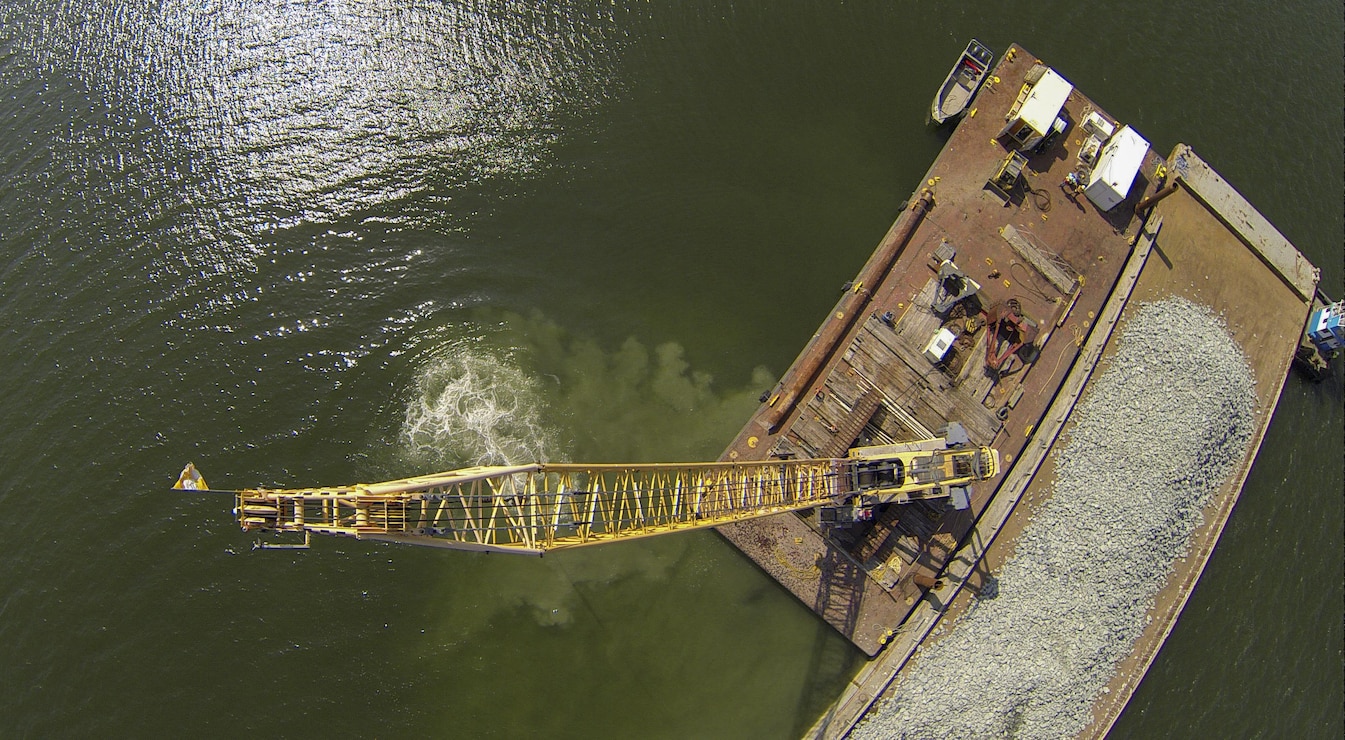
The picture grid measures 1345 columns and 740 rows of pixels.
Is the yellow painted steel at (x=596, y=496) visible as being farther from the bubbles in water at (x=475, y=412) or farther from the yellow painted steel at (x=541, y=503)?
the bubbles in water at (x=475, y=412)

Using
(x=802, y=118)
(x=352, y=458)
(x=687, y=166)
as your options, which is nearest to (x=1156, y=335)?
(x=802, y=118)

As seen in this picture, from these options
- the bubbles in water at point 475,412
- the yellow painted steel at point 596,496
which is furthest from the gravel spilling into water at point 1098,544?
the bubbles in water at point 475,412

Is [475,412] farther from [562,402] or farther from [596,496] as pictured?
[596,496]

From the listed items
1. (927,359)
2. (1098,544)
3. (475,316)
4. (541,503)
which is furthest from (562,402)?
(1098,544)

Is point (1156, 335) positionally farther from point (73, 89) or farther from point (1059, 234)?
point (73, 89)

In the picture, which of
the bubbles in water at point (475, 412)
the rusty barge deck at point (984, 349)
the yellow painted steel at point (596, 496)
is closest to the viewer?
the yellow painted steel at point (596, 496)

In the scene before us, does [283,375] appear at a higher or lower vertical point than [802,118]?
lower
